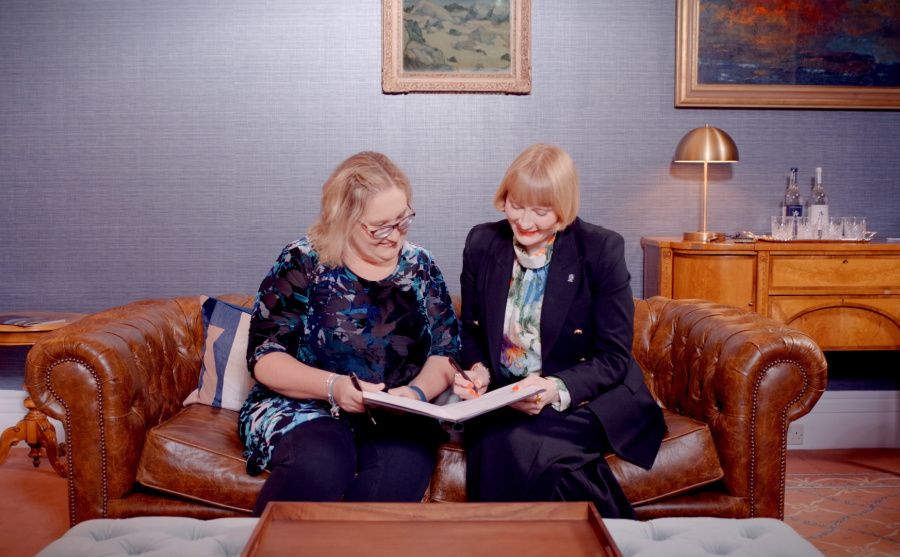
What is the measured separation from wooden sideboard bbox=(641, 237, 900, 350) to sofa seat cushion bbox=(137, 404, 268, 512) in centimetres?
198

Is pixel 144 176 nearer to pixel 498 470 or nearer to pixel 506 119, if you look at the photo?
pixel 506 119

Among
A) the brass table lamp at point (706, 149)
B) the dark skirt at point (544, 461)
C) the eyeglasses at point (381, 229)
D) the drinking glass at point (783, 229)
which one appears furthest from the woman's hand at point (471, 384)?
the drinking glass at point (783, 229)

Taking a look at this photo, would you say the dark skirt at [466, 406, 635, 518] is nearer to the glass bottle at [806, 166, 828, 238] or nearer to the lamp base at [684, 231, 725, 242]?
the lamp base at [684, 231, 725, 242]

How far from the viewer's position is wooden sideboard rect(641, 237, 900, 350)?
3256 mm

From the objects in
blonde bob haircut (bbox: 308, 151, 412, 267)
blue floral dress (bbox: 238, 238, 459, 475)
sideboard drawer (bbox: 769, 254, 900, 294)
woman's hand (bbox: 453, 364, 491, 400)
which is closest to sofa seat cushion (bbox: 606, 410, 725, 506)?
woman's hand (bbox: 453, 364, 491, 400)

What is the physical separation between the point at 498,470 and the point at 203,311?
1221 mm

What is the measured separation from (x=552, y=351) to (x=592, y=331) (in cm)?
14

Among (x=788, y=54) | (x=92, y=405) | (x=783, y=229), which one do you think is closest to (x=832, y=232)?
(x=783, y=229)

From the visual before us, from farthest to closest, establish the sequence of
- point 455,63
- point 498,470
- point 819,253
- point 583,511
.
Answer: point 455,63, point 819,253, point 498,470, point 583,511

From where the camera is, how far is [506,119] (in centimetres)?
365

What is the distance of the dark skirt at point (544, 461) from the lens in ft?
6.81

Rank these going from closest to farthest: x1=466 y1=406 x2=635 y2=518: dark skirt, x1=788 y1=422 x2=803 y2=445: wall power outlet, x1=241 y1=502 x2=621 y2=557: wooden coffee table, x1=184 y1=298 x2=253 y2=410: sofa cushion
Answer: x1=241 y1=502 x2=621 y2=557: wooden coffee table < x1=466 y1=406 x2=635 y2=518: dark skirt < x1=184 y1=298 x2=253 y2=410: sofa cushion < x1=788 y1=422 x2=803 y2=445: wall power outlet

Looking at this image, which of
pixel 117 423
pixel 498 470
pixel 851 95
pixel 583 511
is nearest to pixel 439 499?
pixel 498 470

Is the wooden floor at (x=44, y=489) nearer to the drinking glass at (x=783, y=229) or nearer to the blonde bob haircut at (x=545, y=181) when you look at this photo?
the drinking glass at (x=783, y=229)
